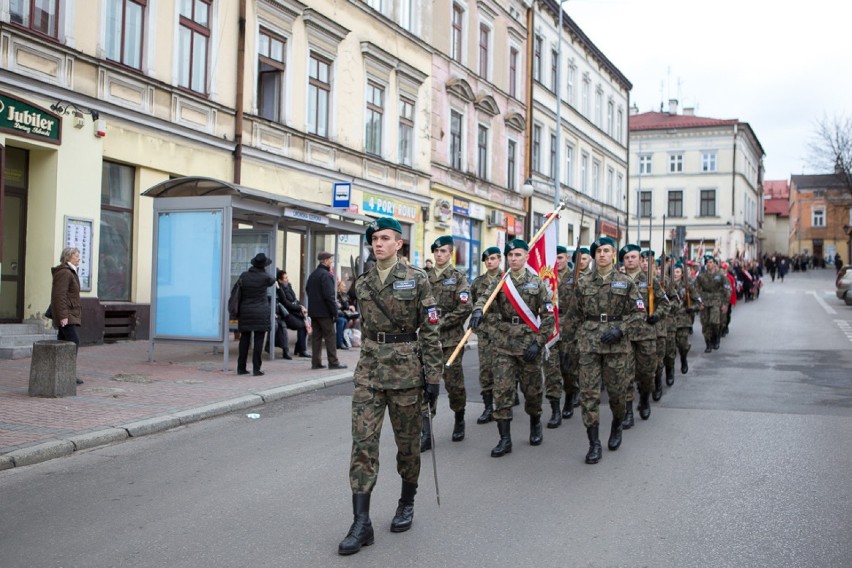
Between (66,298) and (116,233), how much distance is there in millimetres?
5179

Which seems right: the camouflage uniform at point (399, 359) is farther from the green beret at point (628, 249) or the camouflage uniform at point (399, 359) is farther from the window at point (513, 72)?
the window at point (513, 72)

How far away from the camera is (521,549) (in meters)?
4.64

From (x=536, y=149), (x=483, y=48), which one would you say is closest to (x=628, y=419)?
(x=483, y=48)

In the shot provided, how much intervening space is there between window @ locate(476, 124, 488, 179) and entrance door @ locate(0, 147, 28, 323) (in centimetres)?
1865

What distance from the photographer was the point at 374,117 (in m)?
23.5

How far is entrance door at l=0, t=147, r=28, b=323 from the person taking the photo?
44.2 ft

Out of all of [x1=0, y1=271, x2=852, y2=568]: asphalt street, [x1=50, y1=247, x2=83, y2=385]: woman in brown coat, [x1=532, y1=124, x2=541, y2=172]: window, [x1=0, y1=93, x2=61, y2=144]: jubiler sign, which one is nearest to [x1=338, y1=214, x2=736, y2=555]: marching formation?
[x1=0, y1=271, x2=852, y2=568]: asphalt street

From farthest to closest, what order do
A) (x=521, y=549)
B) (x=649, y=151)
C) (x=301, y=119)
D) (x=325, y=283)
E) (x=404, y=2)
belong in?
(x=649, y=151), (x=404, y=2), (x=301, y=119), (x=325, y=283), (x=521, y=549)

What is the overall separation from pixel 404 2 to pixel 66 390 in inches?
740

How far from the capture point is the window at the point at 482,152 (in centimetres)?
3009

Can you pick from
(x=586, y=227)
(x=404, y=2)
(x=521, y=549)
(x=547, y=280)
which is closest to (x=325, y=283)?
(x=547, y=280)

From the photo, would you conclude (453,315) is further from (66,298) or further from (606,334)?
(66,298)

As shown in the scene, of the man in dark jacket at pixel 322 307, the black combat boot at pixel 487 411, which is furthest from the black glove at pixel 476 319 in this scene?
the man in dark jacket at pixel 322 307

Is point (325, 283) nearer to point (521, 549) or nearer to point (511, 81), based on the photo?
point (521, 549)
